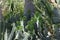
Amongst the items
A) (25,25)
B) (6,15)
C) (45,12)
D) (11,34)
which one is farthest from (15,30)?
(45,12)

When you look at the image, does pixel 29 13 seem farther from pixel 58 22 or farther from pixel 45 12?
pixel 58 22

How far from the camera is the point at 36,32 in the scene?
3520 mm

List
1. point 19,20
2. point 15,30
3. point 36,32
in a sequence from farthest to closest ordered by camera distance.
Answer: point 19,20, point 36,32, point 15,30

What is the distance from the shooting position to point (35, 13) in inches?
155

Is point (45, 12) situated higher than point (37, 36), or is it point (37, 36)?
point (45, 12)

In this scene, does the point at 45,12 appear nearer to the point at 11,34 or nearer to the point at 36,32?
the point at 36,32

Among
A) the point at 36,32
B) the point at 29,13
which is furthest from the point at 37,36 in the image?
the point at 29,13

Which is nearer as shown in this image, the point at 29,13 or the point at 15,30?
the point at 15,30

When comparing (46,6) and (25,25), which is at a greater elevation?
(46,6)

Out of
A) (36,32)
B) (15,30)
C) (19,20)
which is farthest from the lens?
(19,20)

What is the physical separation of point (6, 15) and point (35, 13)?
1.76ft

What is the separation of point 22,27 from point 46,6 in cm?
87

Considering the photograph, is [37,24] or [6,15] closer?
[37,24]

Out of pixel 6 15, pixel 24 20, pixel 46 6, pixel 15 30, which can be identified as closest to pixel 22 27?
pixel 15 30
